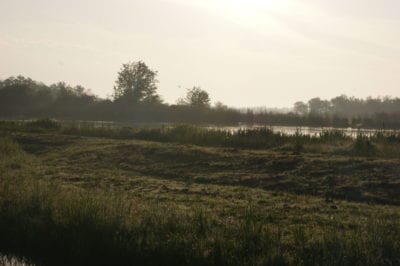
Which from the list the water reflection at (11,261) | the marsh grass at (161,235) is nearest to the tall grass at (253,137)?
the marsh grass at (161,235)

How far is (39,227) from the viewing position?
10.3 meters

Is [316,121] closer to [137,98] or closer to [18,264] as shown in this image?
[137,98]

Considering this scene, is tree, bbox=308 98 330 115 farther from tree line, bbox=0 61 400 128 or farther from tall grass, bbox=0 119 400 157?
tall grass, bbox=0 119 400 157

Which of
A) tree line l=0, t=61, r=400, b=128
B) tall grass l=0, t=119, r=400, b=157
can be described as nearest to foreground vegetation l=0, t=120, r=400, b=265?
tall grass l=0, t=119, r=400, b=157

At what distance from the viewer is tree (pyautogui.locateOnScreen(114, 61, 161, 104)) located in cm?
7144

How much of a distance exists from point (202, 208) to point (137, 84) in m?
63.0

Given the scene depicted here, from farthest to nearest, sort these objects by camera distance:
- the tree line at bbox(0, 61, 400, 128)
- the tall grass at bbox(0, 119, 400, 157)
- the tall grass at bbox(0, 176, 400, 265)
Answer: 1. the tree line at bbox(0, 61, 400, 128)
2. the tall grass at bbox(0, 119, 400, 157)
3. the tall grass at bbox(0, 176, 400, 265)

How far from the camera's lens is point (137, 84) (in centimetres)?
7231

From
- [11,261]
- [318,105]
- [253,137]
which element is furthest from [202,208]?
[318,105]

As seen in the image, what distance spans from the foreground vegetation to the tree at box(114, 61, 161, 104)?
163 ft

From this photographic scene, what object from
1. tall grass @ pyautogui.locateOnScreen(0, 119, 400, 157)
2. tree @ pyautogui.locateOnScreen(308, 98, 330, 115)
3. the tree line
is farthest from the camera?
tree @ pyautogui.locateOnScreen(308, 98, 330, 115)

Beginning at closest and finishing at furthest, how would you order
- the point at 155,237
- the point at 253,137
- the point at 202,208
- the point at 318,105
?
the point at 155,237, the point at 202,208, the point at 253,137, the point at 318,105

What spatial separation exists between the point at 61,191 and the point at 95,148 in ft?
42.2

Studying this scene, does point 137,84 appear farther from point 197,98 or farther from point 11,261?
point 11,261
